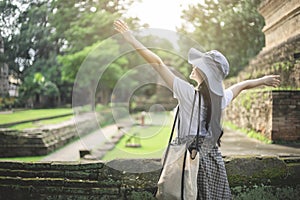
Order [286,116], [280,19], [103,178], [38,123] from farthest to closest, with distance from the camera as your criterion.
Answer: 1. [38,123]
2. [280,19]
3. [286,116]
4. [103,178]

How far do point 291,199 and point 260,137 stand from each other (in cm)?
201

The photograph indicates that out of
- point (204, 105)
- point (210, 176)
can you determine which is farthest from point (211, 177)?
point (204, 105)

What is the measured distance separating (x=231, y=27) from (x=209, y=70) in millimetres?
6155

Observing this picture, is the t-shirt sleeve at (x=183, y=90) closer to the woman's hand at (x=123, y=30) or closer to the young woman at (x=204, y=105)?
the young woman at (x=204, y=105)

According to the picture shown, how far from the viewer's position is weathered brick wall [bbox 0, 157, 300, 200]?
2332 mm

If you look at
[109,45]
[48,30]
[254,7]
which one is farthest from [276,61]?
[109,45]

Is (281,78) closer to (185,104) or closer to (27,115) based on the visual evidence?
(185,104)

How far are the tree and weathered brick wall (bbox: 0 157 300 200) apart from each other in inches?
94.6

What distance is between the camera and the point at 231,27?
24.6 ft

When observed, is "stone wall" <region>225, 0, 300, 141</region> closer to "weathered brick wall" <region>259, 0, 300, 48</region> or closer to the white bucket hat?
"weathered brick wall" <region>259, 0, 300, 48</region>

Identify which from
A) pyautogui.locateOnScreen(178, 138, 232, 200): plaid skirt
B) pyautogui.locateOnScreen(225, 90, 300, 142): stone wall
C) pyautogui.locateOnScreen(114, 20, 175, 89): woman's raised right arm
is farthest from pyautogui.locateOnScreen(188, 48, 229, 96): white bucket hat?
pyautogui.locateOnScreen(225, 90, 300, 142): stone wall

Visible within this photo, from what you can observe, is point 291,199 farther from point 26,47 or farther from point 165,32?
point 26,47

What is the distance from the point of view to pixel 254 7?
467 centimetres

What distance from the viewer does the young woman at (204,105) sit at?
1626 mm
